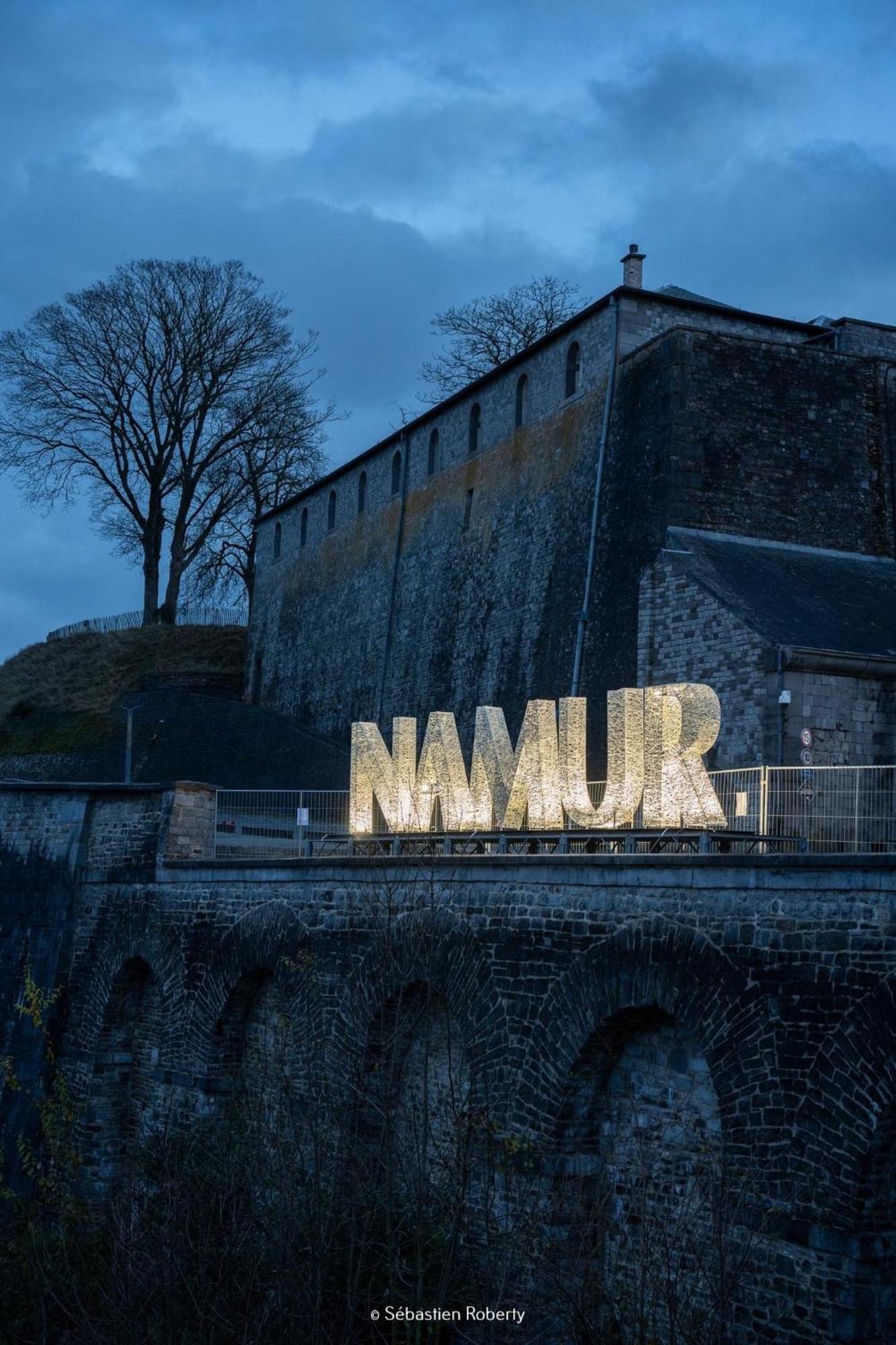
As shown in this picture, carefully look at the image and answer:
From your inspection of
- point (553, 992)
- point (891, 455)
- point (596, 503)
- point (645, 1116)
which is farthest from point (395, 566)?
point (645, 1116)

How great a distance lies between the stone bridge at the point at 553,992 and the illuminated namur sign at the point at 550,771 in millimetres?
2084

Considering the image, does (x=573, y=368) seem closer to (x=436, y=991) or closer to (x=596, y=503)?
(x=596, y=503)

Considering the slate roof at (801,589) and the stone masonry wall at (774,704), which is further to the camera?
the slate roof at (801,589)

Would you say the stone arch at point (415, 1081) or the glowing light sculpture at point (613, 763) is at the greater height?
the glowing light sculpture at point (613, 763)

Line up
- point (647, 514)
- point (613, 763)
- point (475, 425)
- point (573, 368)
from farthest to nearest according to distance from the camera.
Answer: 1. point (475, 425)
2. point (573, 368)
3. point (647, 514)
4. point (613, 763)

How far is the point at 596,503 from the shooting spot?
28.2m

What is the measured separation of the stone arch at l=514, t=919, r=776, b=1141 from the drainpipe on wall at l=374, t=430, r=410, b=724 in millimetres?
21919

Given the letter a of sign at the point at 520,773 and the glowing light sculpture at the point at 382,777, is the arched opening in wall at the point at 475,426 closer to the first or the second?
the glowing light sculpture at the point at 382,777

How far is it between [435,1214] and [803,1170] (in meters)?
4.18

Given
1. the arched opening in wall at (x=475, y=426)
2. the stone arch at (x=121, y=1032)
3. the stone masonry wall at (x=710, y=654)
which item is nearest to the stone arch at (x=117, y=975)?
the stone arch at (x=121, y=1032)

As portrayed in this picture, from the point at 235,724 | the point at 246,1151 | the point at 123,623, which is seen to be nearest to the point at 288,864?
the point at 246,1151

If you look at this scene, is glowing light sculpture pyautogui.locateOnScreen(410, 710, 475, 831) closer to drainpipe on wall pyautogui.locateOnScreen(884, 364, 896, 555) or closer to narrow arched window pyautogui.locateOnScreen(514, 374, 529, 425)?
drainpipe on wall pyautogui.locateOnScreen(884, 364, 896, 555)

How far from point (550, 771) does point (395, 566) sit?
18632 mm

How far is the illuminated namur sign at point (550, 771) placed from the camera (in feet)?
56.6
